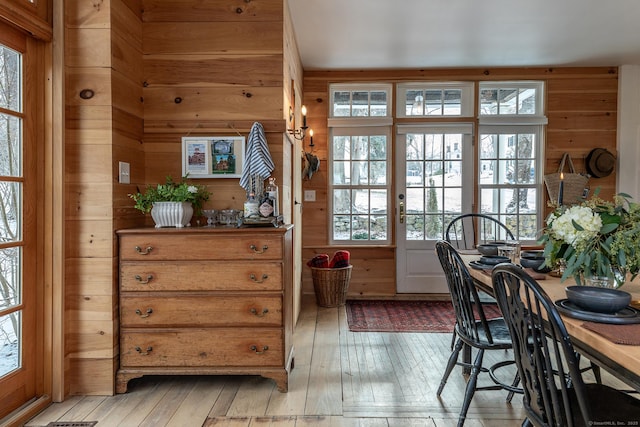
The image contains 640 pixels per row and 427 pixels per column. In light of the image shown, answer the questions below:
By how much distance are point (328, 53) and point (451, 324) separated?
2.84m

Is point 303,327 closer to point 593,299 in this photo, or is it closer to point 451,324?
point 451,324

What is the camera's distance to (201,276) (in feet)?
7.33

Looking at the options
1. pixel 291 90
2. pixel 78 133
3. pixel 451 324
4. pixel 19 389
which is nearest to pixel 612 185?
pixel 451 324

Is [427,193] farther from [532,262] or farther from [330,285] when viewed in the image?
[532,262]

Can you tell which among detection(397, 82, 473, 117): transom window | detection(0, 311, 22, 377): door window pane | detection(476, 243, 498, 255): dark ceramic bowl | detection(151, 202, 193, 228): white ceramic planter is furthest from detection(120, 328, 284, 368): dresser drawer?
detection(397, 82, 473, 117): transom window

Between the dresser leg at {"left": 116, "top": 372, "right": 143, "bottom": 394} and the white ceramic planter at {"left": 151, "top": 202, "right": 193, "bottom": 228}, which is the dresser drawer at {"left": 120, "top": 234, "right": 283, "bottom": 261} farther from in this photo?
the dresser leg at {"left": 116, "top": 372, "right": 143, "bottom": 394}

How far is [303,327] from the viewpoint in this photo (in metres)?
3.37

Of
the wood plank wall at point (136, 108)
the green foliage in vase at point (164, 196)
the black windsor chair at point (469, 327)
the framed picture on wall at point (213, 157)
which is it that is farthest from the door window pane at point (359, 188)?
the black windsor chair at point (469, 327)

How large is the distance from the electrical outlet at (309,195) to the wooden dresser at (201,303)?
7.25 feet

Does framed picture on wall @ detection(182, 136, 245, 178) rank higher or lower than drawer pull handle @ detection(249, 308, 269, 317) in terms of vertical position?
higher

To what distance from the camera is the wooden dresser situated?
2234 mm

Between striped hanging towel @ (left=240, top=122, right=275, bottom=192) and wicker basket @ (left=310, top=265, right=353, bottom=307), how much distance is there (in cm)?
164

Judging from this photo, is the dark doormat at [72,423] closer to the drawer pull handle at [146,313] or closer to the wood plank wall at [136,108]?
the wood plank wall at [136,108]

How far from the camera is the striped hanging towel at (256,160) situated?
2.48 m
